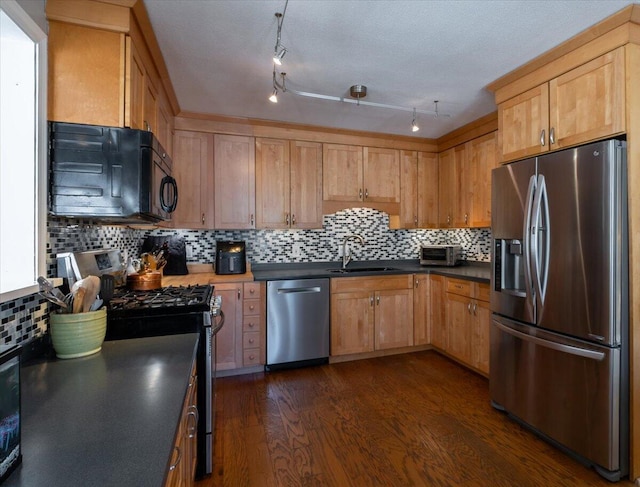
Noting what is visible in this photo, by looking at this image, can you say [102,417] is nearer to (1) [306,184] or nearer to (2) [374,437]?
(2) [374,437]

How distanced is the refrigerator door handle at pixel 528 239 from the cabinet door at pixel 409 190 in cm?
177

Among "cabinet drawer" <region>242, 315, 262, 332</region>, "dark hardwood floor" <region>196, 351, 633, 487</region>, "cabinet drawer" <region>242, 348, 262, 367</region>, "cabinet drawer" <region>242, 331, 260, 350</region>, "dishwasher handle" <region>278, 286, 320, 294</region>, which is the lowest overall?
"dark hardwood floor" <region>196, 351, 633, 487</region>

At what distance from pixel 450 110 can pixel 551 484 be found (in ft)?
8.95

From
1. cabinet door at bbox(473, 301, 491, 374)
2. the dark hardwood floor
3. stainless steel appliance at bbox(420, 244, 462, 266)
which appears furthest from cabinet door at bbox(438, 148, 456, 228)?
the dark hardwood floor

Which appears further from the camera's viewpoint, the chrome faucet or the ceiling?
the chrome faucet

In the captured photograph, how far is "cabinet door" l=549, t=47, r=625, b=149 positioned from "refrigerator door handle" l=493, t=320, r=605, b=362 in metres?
1.16

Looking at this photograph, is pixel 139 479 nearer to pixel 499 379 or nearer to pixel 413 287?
pixel 499 379

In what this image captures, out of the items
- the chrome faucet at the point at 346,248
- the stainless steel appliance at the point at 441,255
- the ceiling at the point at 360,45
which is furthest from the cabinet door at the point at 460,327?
the ceiling at the point at 360,45

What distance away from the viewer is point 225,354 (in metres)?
2.85

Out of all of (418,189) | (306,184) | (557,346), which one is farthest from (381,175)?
(557,346)

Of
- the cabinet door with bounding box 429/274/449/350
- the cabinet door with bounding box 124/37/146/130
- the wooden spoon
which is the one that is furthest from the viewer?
the cabinet door with bounding box 429/274/449/350

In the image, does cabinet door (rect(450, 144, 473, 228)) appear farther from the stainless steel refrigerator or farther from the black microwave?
the black microwave

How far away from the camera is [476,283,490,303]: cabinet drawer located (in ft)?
8.86

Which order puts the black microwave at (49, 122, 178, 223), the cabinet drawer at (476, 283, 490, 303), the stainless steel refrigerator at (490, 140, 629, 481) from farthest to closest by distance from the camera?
the cabinet drawer at (476, 283, 490, 303) → the stainless steel refrigerator at (490, 140, 629, 481) → the black microwave at (49, 122, 178, 223)
